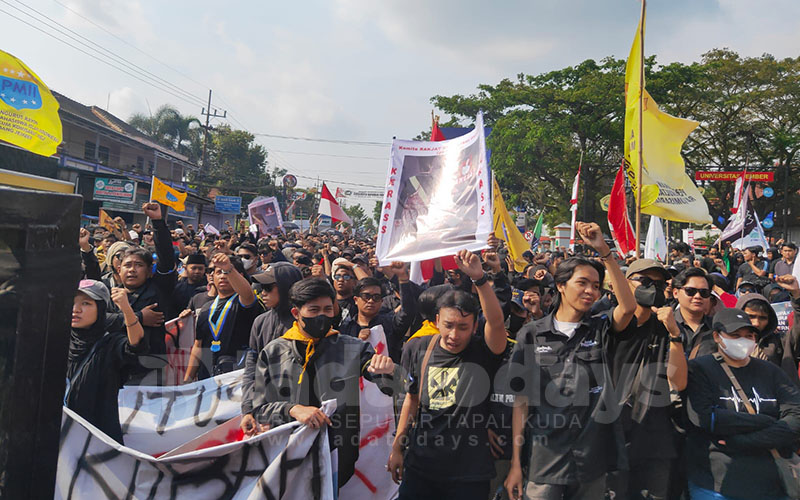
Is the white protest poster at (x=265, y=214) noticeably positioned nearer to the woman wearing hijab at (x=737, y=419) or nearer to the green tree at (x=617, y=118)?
the woman wearing hijab at (x=737, y=419)

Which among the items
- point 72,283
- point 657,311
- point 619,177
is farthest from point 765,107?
point 72,283

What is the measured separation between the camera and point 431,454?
2807 mm

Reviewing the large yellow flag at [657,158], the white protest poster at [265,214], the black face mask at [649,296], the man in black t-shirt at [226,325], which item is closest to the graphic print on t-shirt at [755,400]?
the black face mask at [649,296]

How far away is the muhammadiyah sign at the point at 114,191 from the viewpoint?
71.7 feet

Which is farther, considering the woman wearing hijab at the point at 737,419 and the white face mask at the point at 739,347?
the white face mask at the point at 739,347

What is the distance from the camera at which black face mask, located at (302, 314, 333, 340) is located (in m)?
2.92

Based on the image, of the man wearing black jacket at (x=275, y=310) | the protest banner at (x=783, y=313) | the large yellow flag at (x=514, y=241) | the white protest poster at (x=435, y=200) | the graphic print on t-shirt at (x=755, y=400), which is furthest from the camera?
the large yellow flag at (x=514, y=241)

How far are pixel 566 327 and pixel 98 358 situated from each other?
8.76ft

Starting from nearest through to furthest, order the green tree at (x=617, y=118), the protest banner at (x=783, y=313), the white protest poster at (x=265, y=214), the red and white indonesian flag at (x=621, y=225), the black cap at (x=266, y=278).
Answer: the black cap at (x=266, y=278)
the protest banner at (x=783, y=313)
the red and white indonesian flag at (x=621, y=225)
the white protest poster at (x=265, y=214)
the green tree at (x=617, y=118)

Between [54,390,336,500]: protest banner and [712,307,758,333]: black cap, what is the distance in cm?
229

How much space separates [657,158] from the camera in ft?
22.5

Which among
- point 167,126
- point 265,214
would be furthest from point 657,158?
point 167,126

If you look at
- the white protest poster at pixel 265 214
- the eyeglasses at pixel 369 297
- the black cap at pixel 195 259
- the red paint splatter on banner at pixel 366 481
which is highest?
the white protest poster at pixel 265 214

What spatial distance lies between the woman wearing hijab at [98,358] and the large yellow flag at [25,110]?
3.59 meters
